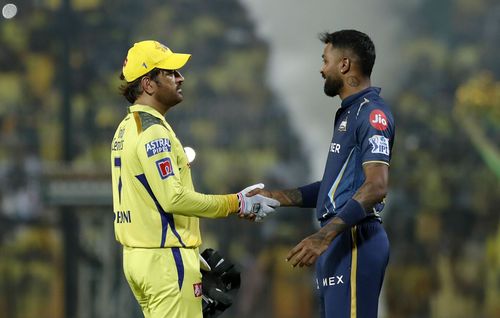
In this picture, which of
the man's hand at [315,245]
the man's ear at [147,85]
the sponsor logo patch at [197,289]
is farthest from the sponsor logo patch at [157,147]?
the man's hand at [315,245]

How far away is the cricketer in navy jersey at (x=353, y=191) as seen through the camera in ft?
16.5

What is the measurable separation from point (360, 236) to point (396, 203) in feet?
21.7

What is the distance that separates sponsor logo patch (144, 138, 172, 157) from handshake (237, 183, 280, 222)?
52 cm

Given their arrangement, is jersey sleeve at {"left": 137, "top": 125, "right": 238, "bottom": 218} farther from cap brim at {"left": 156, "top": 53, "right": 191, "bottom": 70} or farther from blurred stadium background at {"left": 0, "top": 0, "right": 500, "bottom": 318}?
blurred stadium background at {"left": 0, "top": 0, "right": 500, "bottom": 318}

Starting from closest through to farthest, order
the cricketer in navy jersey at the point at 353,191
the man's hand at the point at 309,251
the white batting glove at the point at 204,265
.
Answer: the man's hand at the point at 309,251 → the cricketer in navy jersey at the point at 353,191 → the white batting glove at the point at 204,265

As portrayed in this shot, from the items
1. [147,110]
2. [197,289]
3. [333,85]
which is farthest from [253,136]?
[197,289]

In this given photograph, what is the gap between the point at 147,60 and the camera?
17.7 ft

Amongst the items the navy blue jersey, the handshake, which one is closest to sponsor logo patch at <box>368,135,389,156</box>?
the navy blue jersey

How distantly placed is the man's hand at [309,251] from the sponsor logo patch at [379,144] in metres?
0.50

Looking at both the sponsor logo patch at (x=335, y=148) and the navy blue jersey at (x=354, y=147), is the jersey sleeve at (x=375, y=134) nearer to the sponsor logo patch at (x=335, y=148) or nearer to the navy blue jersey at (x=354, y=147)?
the navy blue jersey at (x=354, y=147)

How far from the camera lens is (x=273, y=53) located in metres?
12.2

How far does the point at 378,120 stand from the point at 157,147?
109 centimetres

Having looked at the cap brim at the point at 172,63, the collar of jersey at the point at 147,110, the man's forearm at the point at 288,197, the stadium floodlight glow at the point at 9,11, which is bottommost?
the man's forearm at the point at 288,197

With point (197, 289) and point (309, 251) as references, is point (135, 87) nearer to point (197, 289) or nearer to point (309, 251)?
point (197, 289)
